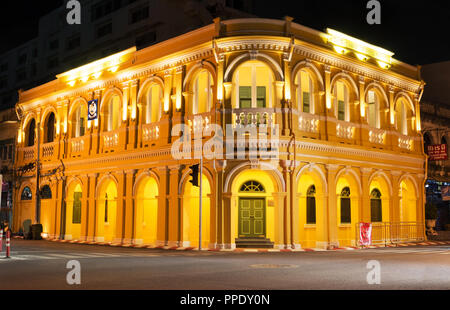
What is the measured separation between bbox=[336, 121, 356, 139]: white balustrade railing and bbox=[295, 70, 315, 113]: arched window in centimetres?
169

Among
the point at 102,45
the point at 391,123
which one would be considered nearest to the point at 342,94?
the point at 391,123

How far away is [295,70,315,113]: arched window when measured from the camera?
2419cm

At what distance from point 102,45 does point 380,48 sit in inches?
1059

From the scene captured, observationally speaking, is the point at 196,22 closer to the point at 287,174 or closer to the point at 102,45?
the point at 102,45

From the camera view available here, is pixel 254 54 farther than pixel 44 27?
No

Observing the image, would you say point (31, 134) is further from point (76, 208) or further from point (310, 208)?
point (310, 208)

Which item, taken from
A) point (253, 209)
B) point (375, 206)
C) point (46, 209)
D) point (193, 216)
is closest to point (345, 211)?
point (375, 206)

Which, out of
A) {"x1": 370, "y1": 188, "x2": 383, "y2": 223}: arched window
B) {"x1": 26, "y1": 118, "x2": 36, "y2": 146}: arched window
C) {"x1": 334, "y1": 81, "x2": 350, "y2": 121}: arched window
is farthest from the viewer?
{"x1": 26, "y1": 118, "x2": 36, "y2": 146}: arched window

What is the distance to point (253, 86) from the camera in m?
23.4

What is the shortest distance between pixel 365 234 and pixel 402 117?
30.5 ft

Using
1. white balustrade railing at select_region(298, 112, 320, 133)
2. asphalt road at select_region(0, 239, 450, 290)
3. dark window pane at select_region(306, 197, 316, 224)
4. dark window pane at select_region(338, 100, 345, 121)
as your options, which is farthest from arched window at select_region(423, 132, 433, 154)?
asphalt road at select_region(0, 239, 450, 290)

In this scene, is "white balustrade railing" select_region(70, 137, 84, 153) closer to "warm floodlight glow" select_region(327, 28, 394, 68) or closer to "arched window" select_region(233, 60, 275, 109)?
"arched window" select_region(233, 60, 275, 109)

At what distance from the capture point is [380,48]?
91.0ft

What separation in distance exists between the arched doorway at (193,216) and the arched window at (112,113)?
23.6ft
